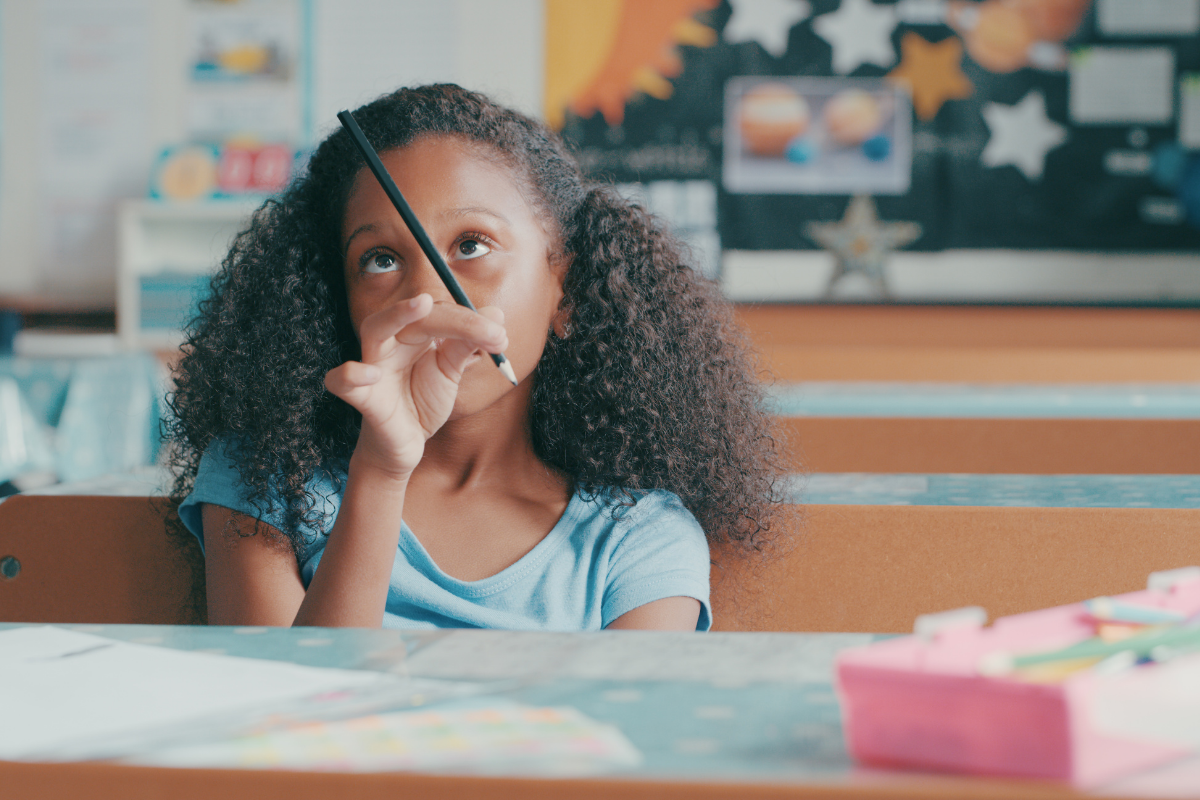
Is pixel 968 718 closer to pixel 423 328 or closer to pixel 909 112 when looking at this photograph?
pixel 423 328

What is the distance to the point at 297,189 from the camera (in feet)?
3.34

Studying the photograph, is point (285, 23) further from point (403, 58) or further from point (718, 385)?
point (718, 385)

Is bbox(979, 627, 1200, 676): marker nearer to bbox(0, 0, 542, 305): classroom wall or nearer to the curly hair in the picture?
the curly hair

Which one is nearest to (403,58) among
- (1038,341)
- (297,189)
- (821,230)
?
(821,230)

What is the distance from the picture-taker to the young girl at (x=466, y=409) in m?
0.79

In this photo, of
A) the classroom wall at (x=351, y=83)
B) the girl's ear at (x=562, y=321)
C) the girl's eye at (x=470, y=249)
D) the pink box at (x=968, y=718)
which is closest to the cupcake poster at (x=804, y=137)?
the classroom wall at (x=351, y=83)

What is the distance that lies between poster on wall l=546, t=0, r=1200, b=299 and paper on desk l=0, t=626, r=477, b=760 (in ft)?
9.29

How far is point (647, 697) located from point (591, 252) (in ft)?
2.15

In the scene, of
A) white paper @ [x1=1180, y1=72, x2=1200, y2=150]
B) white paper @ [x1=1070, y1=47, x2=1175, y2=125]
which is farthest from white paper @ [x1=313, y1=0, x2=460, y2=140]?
white paper @ [x1=1180, y1=72, x2=1200, y2=150]

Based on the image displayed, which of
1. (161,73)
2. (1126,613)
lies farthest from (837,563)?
(161,73)

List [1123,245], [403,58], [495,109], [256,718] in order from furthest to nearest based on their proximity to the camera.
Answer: [403,58], [1123,245], [495,109], [256,718]

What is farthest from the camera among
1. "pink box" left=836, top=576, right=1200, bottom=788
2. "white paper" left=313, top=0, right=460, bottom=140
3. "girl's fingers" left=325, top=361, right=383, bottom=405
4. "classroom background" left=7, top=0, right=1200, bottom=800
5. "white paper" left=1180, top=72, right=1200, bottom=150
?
"white paper" left=313, top=0, right=460, bottom=140

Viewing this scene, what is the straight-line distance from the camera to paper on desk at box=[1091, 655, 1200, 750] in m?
0.30

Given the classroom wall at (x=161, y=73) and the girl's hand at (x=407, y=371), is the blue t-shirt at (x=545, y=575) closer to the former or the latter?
the girl's hand at (x=407, y=371)
